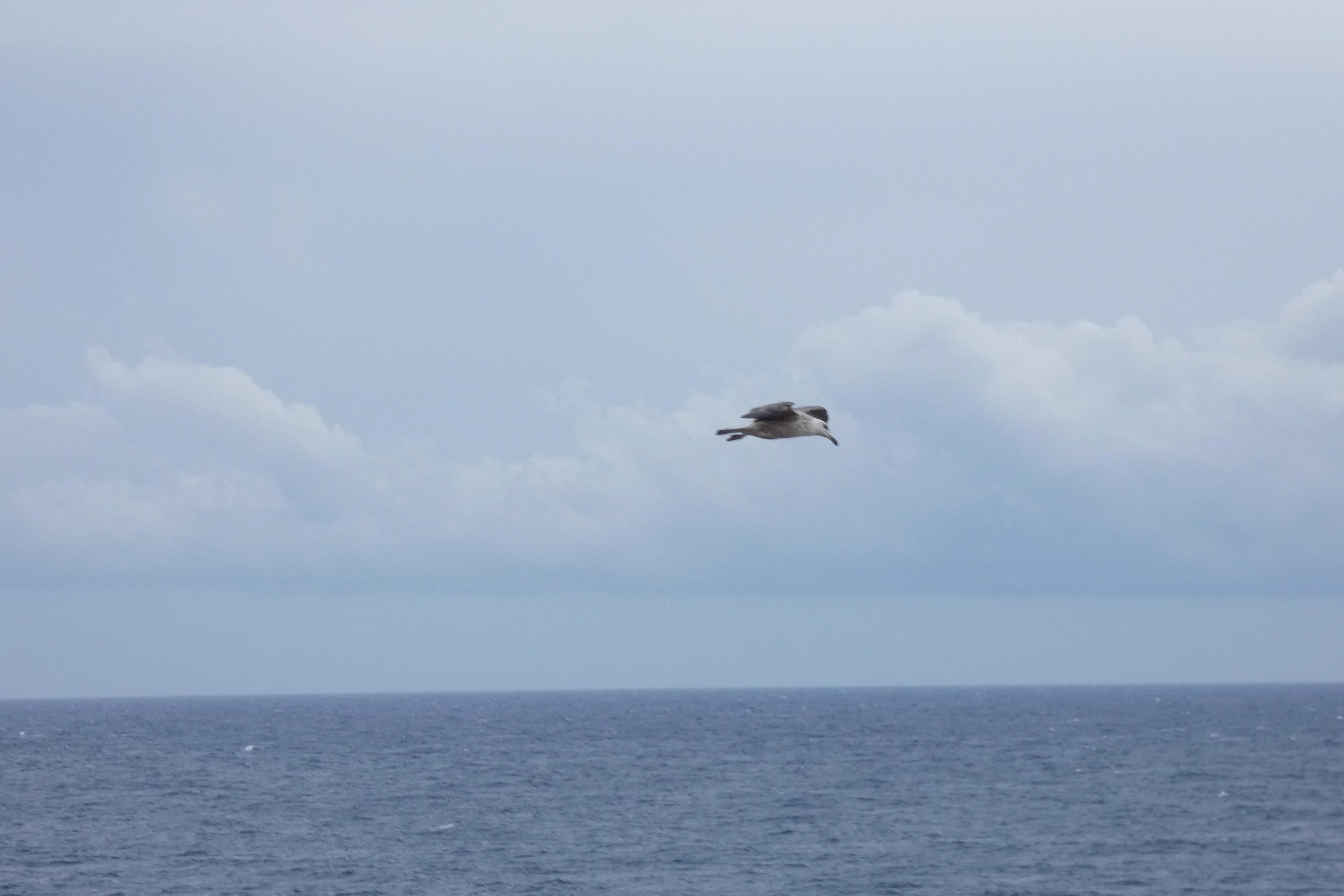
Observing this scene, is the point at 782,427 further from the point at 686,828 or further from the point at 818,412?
the point at 686,828

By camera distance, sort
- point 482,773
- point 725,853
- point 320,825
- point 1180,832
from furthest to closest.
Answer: point 482,773
point 320,825
point 1180,832
point 725,853

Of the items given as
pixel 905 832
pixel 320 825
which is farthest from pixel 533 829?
pixel 905 832

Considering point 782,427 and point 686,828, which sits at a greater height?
point 782,427

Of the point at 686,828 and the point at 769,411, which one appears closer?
the point at 769,411

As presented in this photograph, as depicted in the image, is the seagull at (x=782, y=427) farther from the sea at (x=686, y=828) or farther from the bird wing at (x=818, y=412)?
the sea at (x=686, y=828)

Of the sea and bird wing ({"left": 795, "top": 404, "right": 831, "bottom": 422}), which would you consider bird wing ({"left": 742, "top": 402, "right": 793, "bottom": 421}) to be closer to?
bird wing ({"left": 795, "top": 404, "right": 831, "bottom": 422})

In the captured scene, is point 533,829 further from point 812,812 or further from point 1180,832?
point 1180,832

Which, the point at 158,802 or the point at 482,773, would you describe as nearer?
the point at 158,802

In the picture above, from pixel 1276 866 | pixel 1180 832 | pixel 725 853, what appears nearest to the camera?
pixel 1276 866

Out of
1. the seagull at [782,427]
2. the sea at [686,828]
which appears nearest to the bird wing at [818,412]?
the seagull at [782,427]

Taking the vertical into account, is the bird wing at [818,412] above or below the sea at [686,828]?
above

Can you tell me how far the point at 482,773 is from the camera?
7008 inches

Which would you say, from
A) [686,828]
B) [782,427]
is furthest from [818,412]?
[686,828]

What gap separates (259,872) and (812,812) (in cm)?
5401
